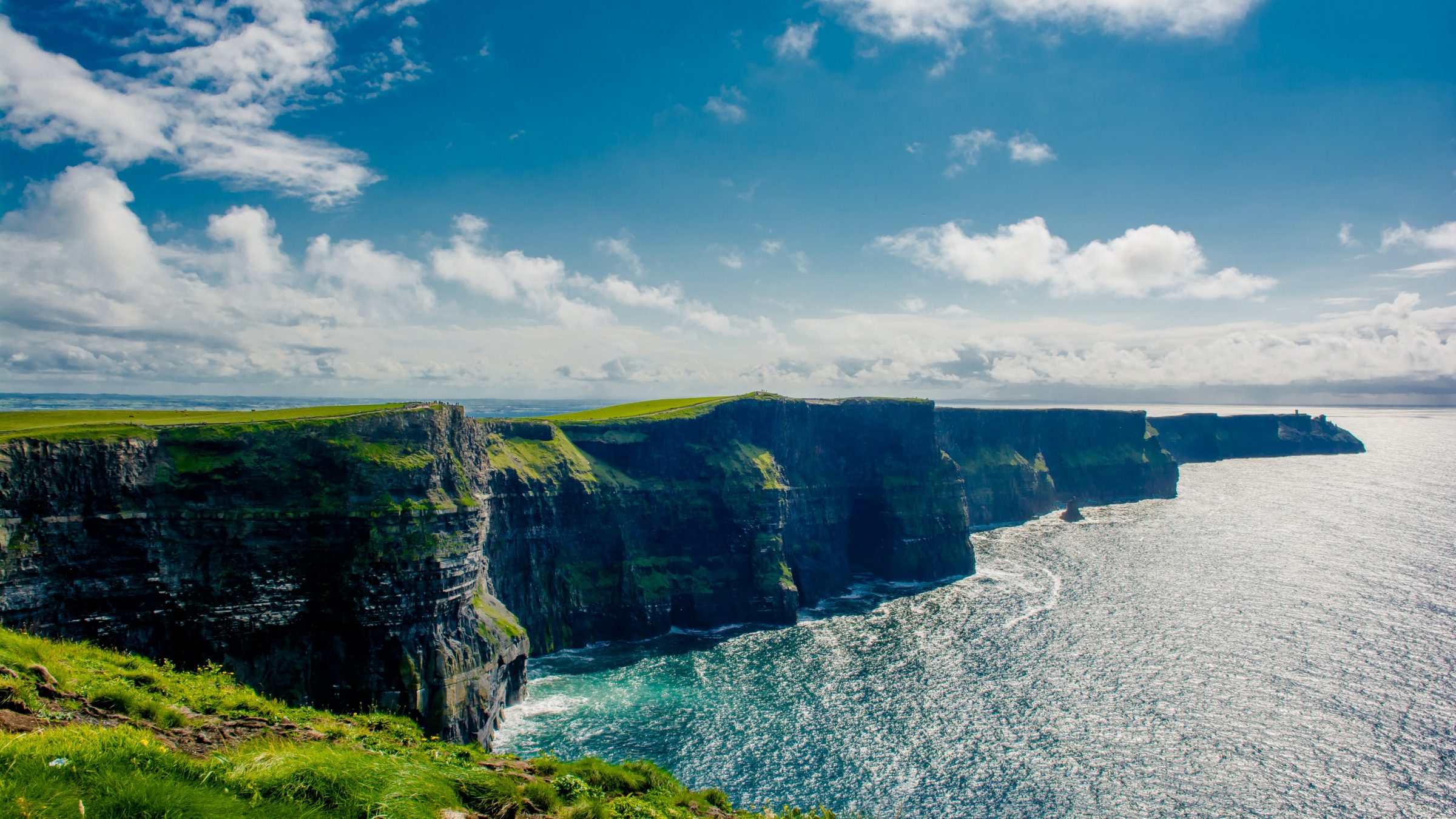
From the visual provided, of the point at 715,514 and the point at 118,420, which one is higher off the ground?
the point at 118,420

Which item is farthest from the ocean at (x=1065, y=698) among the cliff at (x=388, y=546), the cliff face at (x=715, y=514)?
the cliff at (x=388, y=546)

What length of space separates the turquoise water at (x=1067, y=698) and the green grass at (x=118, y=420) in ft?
131

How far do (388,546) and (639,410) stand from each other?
74643 mm

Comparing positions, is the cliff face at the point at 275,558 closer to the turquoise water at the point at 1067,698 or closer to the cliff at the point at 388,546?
the cliff at the point at 388,546

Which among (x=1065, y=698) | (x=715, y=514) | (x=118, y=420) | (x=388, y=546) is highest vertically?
(x=118, y=420)

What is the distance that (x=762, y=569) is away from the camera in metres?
106

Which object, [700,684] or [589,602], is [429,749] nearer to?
[700,684]

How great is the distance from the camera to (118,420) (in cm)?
6375

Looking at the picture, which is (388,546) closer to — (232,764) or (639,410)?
(232,764)

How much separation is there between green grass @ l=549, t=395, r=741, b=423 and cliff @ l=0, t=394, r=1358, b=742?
17.5ft

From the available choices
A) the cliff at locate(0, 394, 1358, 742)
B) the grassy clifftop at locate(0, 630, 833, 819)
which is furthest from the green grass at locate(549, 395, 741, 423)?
the grassy clifftop at locate(0, 630, 833, 819)

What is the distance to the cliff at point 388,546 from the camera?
2052 inches

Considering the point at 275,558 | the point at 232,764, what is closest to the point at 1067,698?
the point at 232,764

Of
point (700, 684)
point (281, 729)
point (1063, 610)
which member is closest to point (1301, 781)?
point (1063, 610)
